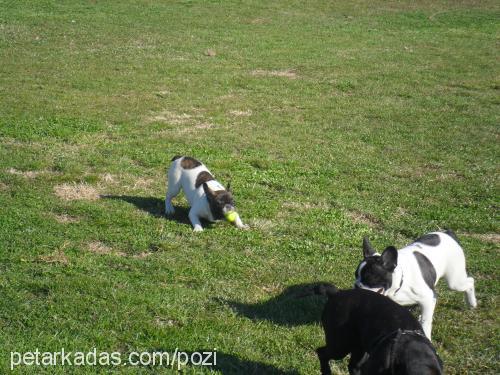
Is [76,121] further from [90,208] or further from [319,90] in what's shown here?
[319,90]

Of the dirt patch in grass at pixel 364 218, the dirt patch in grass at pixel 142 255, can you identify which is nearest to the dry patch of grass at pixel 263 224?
the dirt patch in grass at pixel 364 218

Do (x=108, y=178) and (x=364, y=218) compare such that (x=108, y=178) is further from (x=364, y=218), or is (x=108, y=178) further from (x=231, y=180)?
(x=364, y=218)

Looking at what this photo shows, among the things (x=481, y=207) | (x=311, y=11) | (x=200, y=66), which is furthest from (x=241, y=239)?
(x=311, y=11)

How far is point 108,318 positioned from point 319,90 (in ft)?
48.3

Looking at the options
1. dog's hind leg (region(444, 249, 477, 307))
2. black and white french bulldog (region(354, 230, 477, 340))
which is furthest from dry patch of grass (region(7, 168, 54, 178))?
dog's hind leg (region(444, 249, 477, 307))

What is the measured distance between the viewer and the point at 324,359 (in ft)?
20.0

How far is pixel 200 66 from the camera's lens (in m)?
23.1

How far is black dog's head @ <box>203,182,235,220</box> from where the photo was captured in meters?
9.83

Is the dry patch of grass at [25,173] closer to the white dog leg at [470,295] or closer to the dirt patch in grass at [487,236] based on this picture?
the dirt patch in grass at [487,236]

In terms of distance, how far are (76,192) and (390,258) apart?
6245mm

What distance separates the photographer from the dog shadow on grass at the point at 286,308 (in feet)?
24.3

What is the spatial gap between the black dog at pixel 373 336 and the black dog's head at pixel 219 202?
12.5ft

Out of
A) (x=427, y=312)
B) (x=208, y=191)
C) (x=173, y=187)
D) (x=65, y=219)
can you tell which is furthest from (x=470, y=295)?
(x=65, y=219)

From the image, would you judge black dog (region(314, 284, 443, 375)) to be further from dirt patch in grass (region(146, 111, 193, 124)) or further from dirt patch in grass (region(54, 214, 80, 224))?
dirt patch in grass (region(146, 111, 193, 124))
